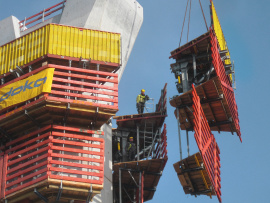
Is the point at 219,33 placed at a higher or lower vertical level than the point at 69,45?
higher

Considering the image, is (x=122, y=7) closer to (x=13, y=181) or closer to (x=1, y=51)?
(x=1, y=51)

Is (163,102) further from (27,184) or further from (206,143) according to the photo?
(27,184)

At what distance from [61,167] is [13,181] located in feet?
12.2

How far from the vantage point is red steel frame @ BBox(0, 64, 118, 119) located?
162 ft

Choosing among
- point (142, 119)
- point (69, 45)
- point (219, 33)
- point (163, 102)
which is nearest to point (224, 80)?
point (219, 33)

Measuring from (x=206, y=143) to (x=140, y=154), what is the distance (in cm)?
786

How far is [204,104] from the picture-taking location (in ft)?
192

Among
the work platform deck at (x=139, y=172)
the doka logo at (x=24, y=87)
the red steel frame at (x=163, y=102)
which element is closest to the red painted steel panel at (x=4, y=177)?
the doka logo at (x=24, y=87)

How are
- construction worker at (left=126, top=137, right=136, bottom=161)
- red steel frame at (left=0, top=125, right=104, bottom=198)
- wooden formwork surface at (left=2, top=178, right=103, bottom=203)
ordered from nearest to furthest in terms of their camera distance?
wooden formwork surface at (left=2, top=178, right=103, bottom=203) < red steel frame at (left=0, top=125, right=104, bottom=198) < construction worker at (left=126, top=137, right=136, bottom=161)

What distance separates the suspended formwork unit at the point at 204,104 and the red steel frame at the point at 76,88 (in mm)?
8021

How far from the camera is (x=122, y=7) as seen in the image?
209 feet

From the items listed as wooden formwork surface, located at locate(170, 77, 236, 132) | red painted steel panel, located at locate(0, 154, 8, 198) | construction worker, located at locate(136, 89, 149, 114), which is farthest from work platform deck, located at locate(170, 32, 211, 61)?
red painted steel panel, located at locate(0, 154, 8, 198)

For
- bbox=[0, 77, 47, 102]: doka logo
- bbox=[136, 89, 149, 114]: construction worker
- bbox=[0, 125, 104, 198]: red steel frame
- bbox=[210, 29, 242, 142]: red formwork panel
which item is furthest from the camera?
bbox=[136, 89, 149, 114]: construction worker

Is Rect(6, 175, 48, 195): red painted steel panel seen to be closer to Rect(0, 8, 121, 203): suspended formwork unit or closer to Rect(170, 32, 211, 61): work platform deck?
Rect(0, 8, 121, 203): suspended formwork unit
